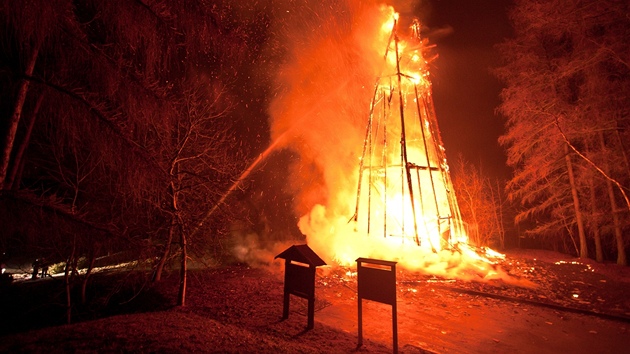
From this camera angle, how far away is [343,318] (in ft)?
22.4

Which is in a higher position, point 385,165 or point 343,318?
point 385,165

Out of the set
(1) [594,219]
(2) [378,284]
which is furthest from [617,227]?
(2) [378,284]

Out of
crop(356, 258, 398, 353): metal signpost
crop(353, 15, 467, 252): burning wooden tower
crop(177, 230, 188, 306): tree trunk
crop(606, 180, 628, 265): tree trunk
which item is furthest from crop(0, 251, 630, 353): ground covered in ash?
crop(606, 180, 628, 265): tree trunk

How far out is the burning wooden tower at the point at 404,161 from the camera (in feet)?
43.1

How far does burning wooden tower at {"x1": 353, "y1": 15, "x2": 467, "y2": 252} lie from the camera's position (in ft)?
43.1

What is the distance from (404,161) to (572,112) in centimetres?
743

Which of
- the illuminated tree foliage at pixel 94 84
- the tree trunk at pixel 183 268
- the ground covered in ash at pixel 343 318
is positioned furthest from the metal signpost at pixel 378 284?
the tree trunk at pixel 183 268

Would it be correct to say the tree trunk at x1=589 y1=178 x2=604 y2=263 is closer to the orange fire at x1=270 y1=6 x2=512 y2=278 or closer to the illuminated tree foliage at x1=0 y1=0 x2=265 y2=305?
the orange fire at x1=270 y1=6 x2=512 y2=278

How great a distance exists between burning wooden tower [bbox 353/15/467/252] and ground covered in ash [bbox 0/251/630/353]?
3.11 meters

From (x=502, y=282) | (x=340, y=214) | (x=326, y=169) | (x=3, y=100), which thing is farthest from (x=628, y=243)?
(x=3, y=100)

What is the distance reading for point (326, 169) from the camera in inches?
667

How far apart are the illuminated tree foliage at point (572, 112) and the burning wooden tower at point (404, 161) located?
13.9 feet

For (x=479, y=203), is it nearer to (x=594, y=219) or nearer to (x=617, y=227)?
(x=594, y=219)

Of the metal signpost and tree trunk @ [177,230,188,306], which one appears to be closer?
the metal signpost
